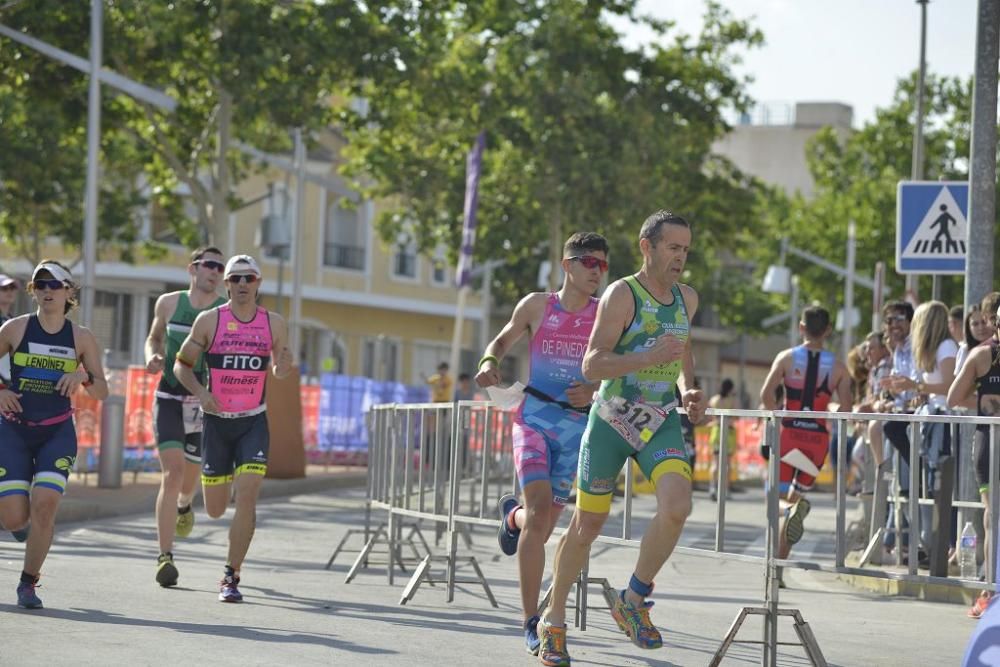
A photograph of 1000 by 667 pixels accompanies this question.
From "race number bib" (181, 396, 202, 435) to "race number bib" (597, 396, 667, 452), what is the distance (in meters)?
4.18

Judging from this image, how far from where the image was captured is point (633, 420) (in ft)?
26.0

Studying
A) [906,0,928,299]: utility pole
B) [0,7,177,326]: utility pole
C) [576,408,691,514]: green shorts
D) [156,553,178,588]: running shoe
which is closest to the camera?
[576,408,691,514]: green shorts

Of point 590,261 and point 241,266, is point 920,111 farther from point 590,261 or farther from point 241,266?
point 590,261

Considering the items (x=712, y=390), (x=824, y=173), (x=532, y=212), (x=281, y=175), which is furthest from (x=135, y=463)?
(x=712, y=390)

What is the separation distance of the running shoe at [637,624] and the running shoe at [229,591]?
10.7 ft

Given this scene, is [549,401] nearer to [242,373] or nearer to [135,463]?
[242,373]

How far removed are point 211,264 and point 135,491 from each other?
8.60m

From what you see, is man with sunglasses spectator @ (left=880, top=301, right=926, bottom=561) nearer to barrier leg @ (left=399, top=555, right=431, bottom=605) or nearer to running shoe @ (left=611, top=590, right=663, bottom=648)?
barrier leg @ (left=399, top=555, right=431, bottom=605)

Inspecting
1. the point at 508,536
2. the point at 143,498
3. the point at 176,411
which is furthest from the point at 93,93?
the point at 508,536

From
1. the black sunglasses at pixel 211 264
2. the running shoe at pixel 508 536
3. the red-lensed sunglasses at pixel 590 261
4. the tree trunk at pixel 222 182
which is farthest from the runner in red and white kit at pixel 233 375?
the tree trunk at pixel 222 182

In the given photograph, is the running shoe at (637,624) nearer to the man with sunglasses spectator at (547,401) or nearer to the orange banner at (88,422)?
the man with sunglasses spectator at (547,401)

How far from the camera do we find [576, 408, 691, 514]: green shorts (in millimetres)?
7922

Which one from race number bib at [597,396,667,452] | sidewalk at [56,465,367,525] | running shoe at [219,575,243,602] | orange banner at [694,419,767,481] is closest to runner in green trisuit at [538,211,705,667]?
race number bib at [597,396,667,452]

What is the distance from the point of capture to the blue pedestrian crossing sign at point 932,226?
49.1 feet
